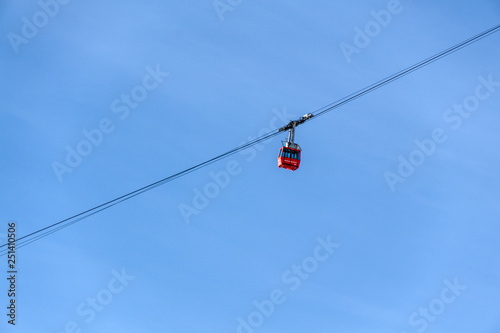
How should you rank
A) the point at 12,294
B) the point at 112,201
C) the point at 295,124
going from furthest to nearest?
1. the point at 112,201
2. the point at 12,294
3. the point at 295,124

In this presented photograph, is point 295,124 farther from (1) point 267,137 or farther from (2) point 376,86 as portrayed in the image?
(2) point 376,86

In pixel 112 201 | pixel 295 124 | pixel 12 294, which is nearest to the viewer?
pixel 295 124

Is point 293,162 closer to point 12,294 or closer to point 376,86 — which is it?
point 376,86

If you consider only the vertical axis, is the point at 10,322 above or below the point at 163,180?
below

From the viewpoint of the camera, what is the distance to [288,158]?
141 ft

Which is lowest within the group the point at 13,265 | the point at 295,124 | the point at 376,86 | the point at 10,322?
the point at 10,322

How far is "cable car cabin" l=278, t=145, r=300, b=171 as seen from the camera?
4300cm

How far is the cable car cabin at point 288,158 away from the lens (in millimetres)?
43000

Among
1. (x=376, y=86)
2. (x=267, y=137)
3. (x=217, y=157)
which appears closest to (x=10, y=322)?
(x=217, y=157)

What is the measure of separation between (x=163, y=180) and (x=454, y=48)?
72.8 feet

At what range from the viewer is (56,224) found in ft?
161

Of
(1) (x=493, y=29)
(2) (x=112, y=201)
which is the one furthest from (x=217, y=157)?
(1) (x=493, y=29)

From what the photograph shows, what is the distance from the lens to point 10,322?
43.5 meters

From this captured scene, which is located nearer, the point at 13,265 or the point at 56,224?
the point at 13,265
